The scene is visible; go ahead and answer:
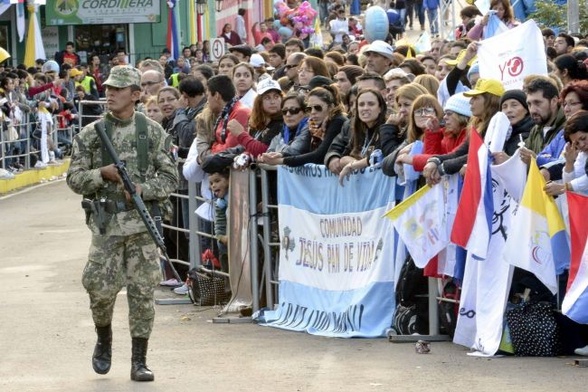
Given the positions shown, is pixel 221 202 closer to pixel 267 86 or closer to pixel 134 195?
pixel 267 86

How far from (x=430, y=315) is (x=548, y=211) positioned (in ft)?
4.59

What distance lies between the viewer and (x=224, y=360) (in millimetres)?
10820

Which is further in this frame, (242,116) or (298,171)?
(242,116)

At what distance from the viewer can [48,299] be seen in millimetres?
14266

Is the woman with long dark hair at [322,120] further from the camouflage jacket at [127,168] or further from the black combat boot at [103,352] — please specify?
the black combat boot at [103,352]

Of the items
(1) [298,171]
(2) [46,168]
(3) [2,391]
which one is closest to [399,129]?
(1) [298,171]

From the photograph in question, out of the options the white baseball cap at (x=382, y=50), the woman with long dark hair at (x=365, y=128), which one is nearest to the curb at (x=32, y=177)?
the white baseball cap at (x=382, y=50)

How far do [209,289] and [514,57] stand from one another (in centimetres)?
333

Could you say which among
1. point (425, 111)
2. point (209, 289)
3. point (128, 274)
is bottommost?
point (209, 289)

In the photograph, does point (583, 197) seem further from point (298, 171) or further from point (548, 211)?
point (298, 171)

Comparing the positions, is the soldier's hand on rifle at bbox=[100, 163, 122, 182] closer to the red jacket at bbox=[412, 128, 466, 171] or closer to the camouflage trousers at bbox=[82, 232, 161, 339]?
the camouflage trousers at bbox=[82, 232, 161, 339]

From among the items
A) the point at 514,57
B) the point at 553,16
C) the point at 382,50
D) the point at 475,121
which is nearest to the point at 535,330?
the point at 475,121

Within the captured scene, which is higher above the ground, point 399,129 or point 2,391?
point 399,129

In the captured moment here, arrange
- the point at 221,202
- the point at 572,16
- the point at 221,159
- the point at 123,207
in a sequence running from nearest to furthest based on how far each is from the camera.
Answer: the point at 123,207, the point at 221,159, the point at 221,202, the point at 572,16
